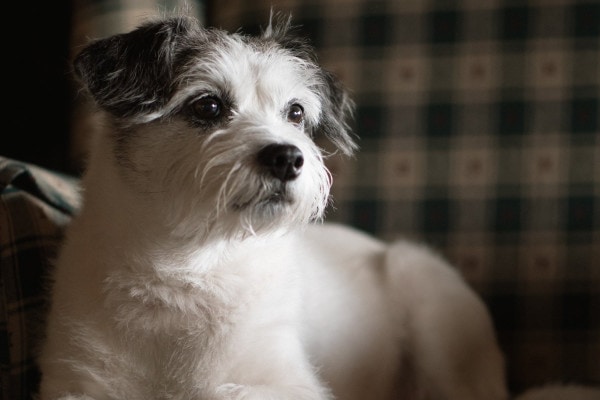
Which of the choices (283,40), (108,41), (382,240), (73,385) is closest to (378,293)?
(382,240)

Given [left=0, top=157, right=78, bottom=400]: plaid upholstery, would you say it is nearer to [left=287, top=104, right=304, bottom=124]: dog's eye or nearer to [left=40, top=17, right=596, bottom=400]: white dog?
[left=40, top=17, right=596, bottom=400]: white dog

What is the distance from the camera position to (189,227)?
3.57 ft

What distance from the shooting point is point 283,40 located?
1308 mm

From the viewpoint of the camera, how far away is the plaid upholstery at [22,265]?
1276 millimetres

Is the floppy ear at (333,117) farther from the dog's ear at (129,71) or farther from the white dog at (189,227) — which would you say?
the dog's ear at (129,71)

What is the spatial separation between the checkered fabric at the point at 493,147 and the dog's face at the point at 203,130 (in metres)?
0.73

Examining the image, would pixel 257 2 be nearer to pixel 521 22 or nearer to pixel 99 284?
pixel 521 22

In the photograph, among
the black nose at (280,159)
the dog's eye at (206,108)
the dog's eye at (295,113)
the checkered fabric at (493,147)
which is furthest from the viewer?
the checkered fabric at (493,147)

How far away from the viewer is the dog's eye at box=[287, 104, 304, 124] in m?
1.22

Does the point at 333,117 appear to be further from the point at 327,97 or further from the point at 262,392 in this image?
the point at 262,392

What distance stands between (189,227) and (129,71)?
0.88 ft

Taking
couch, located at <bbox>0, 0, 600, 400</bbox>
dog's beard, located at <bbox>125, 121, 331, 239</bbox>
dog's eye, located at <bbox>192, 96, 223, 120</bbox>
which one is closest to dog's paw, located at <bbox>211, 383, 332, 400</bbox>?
dog's beard, located at <bbox>125, 121, 331, 239</bbox>

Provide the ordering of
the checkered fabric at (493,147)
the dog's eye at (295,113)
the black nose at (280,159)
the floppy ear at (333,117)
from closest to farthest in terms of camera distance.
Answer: the black nose at (280,159)
the dog's eye at (295,113)
the floppy ear at (333,117)
the checkered fabric at (493,147)

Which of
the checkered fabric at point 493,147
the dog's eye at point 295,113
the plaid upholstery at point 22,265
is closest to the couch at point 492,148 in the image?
Answer: the checkered fabric at point 493,147
